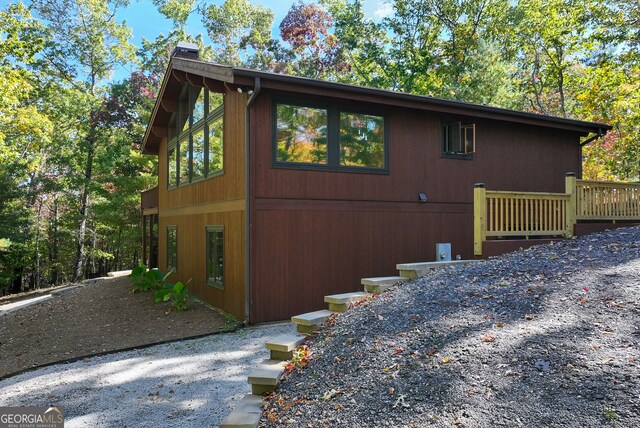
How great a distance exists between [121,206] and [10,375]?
14.7m

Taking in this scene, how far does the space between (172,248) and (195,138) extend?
12.1ft

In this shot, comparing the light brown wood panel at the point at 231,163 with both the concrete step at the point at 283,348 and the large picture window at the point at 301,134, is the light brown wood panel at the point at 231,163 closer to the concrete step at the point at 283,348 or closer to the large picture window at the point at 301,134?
the large picture window at the point at 301,134

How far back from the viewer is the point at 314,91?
739 cm

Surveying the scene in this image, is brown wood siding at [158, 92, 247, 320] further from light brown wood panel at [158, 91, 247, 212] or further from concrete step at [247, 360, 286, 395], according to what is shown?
concrete step at [247, 360, 286, 395]

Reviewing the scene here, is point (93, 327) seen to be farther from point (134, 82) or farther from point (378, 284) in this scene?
point (134, 82)

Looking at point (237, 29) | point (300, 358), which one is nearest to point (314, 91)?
point (300, 358)

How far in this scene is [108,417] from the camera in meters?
4.11

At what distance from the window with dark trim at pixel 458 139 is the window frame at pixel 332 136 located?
1.56m

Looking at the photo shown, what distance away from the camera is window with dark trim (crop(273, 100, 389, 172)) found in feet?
24.9

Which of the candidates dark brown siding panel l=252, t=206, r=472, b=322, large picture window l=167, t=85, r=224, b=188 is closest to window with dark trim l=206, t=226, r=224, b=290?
large picture window l=167, t=85, r=224, b=188

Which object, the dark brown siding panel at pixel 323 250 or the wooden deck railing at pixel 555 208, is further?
the wooden deck railing at pixel 555 208

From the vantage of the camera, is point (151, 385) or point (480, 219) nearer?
point (151, 385)

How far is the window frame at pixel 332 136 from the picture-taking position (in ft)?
24.6

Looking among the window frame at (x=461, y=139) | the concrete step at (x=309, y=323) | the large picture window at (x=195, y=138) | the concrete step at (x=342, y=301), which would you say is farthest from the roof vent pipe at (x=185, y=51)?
the concrete step at (x=309, y=323)
